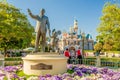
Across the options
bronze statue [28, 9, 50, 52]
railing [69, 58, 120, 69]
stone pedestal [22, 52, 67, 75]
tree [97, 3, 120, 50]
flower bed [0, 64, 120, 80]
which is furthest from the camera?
tree [97, 3, 120, 50]

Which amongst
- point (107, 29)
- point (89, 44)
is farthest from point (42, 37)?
point (89, 44)

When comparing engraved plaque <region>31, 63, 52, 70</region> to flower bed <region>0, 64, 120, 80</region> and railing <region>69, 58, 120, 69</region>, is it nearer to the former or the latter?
flower bed <region>0, 64, 120, 80</region>

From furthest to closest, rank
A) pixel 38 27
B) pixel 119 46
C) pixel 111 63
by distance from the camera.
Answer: pixel 119 46 → pixel 111 63 → pixel 38 27

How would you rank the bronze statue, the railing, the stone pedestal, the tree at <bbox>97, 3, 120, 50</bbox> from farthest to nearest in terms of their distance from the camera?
the tree at <bbox>97, 3, 120, 50</bbox>, the railing, the bronze statue, the stone pedestal

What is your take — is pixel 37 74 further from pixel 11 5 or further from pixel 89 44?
pixel 89 44

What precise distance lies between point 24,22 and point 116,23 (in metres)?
13.3

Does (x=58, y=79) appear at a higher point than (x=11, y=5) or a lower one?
lower

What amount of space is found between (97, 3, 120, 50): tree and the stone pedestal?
20.4 meters

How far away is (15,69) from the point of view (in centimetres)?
1416

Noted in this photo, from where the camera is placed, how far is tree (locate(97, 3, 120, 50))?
32.3 metres

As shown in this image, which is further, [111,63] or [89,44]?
[89,44]

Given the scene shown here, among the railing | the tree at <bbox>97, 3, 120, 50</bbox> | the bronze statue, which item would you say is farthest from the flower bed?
the tree at <bbox>97, 3, 120, 50</bbox>

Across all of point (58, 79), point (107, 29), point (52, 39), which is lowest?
point (58, 79)

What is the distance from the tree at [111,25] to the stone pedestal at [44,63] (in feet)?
66.9
